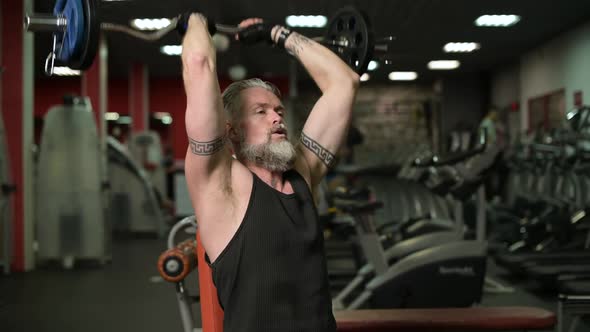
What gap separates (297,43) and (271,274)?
564 mm

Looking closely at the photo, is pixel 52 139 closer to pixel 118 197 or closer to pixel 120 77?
pixel 118 197

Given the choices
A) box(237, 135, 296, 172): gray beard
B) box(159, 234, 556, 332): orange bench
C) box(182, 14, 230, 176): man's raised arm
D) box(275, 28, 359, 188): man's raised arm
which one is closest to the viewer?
box(182, 14, 230, 176): man's raised arm

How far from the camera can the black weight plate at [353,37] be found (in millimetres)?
1499

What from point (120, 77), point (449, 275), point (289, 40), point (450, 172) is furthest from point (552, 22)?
point (120, 77)

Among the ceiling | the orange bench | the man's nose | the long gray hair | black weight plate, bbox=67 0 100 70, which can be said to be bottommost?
the orange bench

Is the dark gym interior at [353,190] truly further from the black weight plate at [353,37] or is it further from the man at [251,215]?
the man at [251,215]

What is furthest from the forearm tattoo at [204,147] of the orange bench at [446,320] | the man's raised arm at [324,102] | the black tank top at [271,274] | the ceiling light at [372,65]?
the orange bench at [446,320]

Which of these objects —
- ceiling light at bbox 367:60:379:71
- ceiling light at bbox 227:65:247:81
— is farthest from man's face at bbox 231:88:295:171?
ceiling light at bbox 227:65:247:81

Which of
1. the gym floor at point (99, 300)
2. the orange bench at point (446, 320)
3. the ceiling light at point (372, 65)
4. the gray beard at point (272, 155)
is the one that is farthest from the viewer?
the gym floor at point (99, 300)

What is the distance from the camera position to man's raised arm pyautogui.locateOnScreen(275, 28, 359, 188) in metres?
1.48

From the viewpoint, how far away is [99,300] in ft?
12.4

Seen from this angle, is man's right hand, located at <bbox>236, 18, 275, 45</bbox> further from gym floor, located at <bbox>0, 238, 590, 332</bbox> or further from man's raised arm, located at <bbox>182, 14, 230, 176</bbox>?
gym floor, located at <bbox>0, 238, 590, 332</bbox>

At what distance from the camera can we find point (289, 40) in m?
1.50

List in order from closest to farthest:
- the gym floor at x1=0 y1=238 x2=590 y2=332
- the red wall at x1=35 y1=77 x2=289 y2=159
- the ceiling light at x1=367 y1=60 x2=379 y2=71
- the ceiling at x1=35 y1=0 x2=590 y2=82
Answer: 1. the ceiling light at x1=367 y1=60 x2=379 y2=71
2. the ceiling at x1=35 y1=0 x2=590 y2=82
3. the gym floor at x1=0 y1=238 x2=590 y2=332
4. the red wall at x1=35 y1=77 x2=289 y2=159
